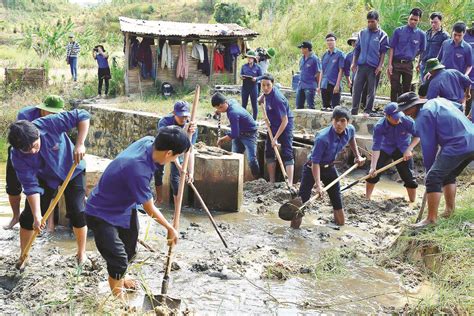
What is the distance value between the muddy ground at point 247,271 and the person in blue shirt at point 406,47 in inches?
120

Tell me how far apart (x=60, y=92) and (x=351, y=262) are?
43.8 ft

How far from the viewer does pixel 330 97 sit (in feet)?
39.0

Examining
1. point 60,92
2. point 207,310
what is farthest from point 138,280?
point 60,92

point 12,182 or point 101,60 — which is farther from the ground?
point 101,60

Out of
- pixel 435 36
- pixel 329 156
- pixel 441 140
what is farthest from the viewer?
Result: pixel 435 36

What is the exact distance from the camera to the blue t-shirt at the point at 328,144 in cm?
707

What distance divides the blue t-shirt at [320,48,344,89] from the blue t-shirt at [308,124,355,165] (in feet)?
14.1

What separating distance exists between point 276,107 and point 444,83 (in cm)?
242

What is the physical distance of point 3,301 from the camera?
519 centimetres

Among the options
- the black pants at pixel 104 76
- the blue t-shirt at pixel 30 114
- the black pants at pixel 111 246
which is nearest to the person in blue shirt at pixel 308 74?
the blue t-shirt at pixel 30 114

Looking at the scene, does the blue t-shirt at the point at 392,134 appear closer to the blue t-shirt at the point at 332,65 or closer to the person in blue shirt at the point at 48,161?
the blue t-shirt at the point at 332,65

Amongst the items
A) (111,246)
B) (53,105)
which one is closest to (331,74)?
(53,105)

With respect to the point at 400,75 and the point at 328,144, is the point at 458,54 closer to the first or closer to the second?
the point at 400,75

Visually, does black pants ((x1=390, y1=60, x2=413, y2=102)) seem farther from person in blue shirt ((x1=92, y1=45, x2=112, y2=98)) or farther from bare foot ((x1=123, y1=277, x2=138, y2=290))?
person in blue shirt ((x1=92, y1=45, x2=112, y2=98))
